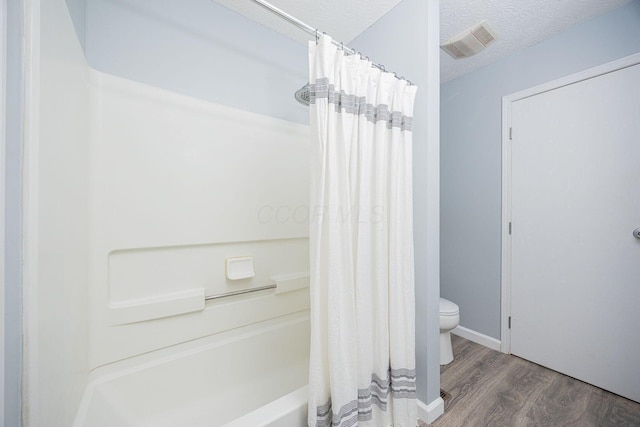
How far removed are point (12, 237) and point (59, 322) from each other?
37 centimetres

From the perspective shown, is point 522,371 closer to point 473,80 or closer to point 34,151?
point 473,80

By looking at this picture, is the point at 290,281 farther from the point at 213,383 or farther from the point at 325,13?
the point at 325,13

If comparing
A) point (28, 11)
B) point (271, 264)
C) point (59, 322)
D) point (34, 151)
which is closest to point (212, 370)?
point (271, 264)

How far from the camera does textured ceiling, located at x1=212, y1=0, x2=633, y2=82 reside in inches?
57.7

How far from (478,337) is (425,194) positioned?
1682mm

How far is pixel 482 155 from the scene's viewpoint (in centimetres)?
211

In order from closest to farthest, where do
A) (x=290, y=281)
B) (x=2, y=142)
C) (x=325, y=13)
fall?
(x=2, y=142), (x=325, y=13), (x=290, y=281)

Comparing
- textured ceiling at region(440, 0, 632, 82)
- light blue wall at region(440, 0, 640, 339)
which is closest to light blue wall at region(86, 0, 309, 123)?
textured ceiling at region(440, 0, 632, 82)

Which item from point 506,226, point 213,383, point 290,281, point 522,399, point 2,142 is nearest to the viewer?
point 2,142

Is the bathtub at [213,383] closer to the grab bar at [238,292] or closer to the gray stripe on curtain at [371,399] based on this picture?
the gray stripe on curtain at [371,399]

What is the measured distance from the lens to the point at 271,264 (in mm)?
1603

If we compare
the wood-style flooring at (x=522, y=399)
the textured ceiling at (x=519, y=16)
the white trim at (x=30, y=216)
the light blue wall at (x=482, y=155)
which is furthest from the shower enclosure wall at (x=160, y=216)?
the light blue wall at (x=482, y=155)

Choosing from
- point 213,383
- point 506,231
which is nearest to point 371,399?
point 213,383

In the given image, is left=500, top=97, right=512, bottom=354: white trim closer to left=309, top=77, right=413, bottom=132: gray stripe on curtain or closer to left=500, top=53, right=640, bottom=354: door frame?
left=500, top=53, right=640, bottom=354: door frame
